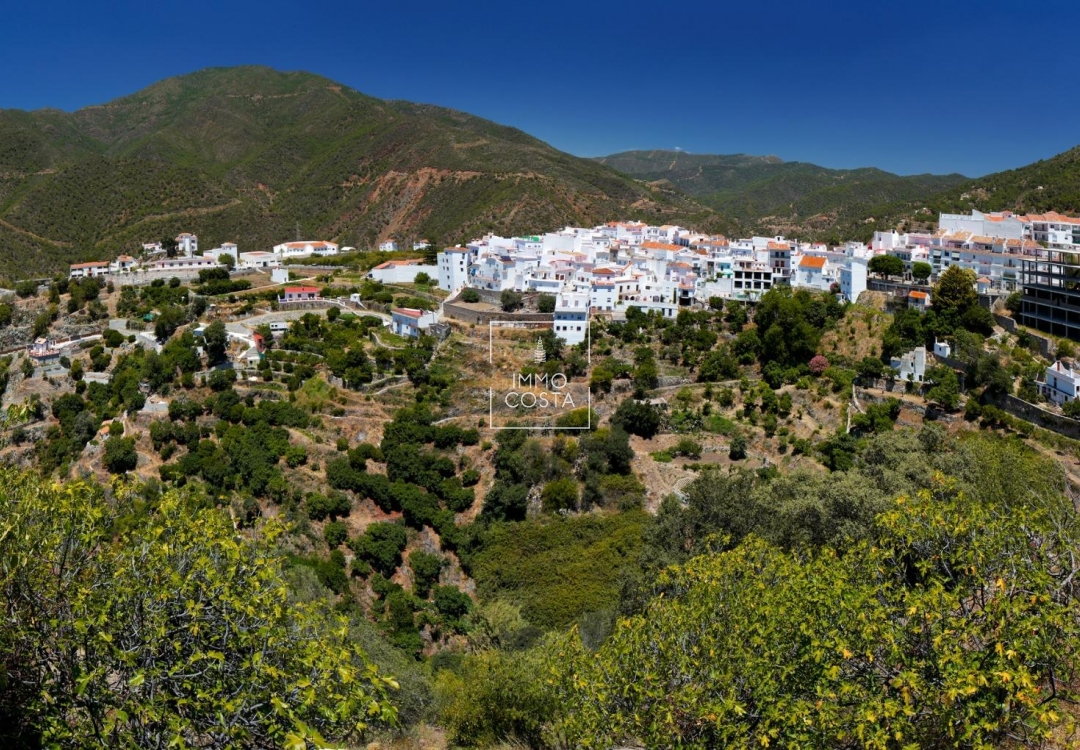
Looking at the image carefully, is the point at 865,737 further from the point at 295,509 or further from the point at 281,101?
the point at 281,101

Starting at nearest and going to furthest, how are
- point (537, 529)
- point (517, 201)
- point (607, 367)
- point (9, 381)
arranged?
1. point (537, 529)
2. point (607, 367)
3. point (9, 381)
4. point (517, 201)

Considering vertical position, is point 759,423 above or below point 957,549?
below

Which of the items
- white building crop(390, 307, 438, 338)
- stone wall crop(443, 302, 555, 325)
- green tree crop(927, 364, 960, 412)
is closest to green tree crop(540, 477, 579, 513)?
stone wall crop(443, 302, 555, 325)

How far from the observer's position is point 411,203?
248 ft

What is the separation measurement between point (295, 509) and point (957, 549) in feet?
68.8

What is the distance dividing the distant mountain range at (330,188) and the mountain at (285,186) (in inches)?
8.6

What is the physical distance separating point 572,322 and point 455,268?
413 inches

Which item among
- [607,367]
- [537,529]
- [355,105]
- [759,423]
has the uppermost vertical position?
[355,105]

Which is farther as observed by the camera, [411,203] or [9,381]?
[411,203]

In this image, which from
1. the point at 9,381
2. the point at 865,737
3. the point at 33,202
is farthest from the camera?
the point at 33,202

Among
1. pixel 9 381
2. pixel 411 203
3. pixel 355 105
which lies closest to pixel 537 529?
pixel 9 381

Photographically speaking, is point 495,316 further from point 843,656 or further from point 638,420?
point 843,656

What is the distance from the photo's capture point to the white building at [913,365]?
26.9 m

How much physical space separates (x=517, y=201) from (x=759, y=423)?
4273 centimetres
